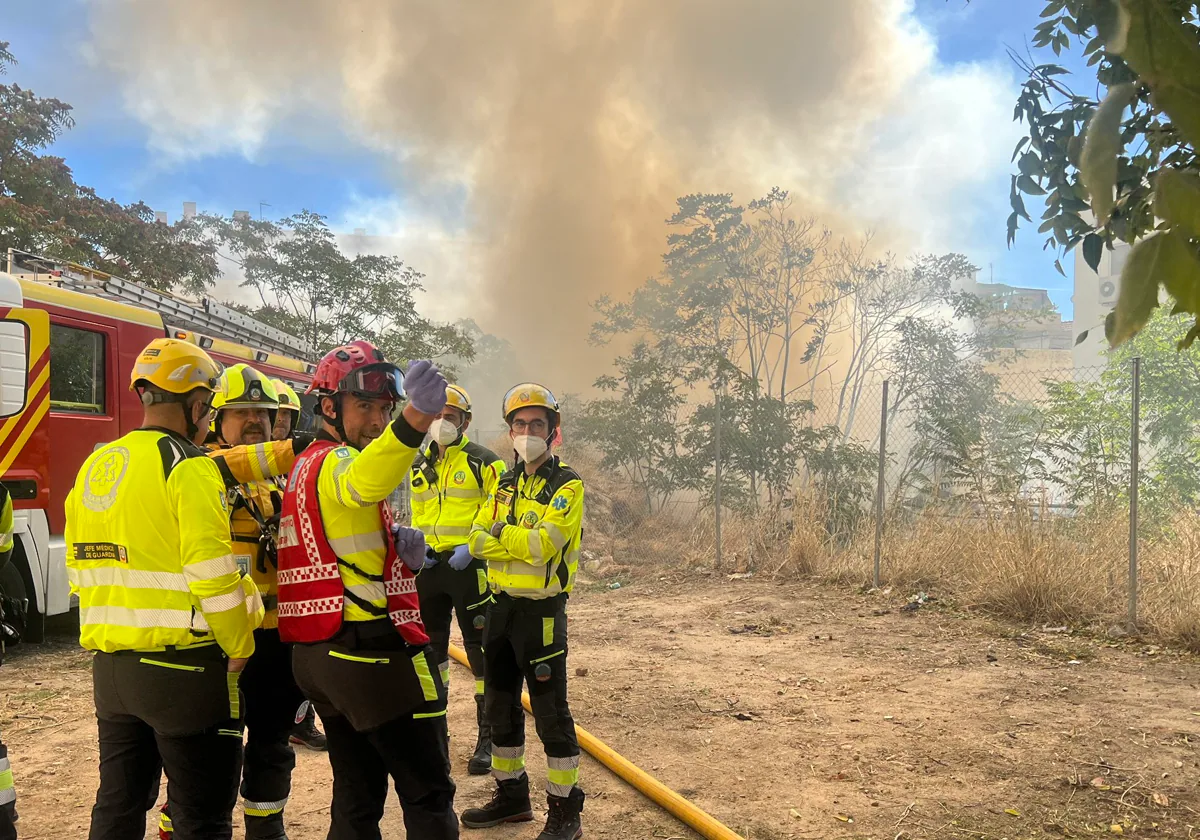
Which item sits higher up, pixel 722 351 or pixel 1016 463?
pixel 722 351

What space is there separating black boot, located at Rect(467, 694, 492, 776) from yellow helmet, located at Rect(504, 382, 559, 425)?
1.57 meters

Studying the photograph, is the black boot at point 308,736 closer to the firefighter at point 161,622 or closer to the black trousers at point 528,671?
the black trousers at point 528,671

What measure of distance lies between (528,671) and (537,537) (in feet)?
1.78

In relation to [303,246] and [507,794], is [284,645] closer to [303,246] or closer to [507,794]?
[507,794]

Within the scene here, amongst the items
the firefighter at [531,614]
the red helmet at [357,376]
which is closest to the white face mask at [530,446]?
the firefighter at [531,614]

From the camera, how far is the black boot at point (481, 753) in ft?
12.9

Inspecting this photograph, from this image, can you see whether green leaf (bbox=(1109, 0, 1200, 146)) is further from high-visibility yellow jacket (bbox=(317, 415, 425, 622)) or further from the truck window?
the truck window

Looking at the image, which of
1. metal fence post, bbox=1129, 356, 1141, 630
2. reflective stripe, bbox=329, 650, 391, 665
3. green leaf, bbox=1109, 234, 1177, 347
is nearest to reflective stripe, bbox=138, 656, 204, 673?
reflective stripe, bbox=329, 650, 391, 665

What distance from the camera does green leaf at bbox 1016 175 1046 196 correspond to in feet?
7.52

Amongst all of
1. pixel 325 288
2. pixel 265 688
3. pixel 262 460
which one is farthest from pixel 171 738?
pixel 325 288

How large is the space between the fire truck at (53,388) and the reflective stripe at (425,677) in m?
4.39

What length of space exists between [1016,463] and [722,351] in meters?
7.99

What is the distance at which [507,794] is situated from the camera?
337 cm

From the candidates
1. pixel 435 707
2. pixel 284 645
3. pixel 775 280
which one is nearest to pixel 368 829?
pixel 435 707
